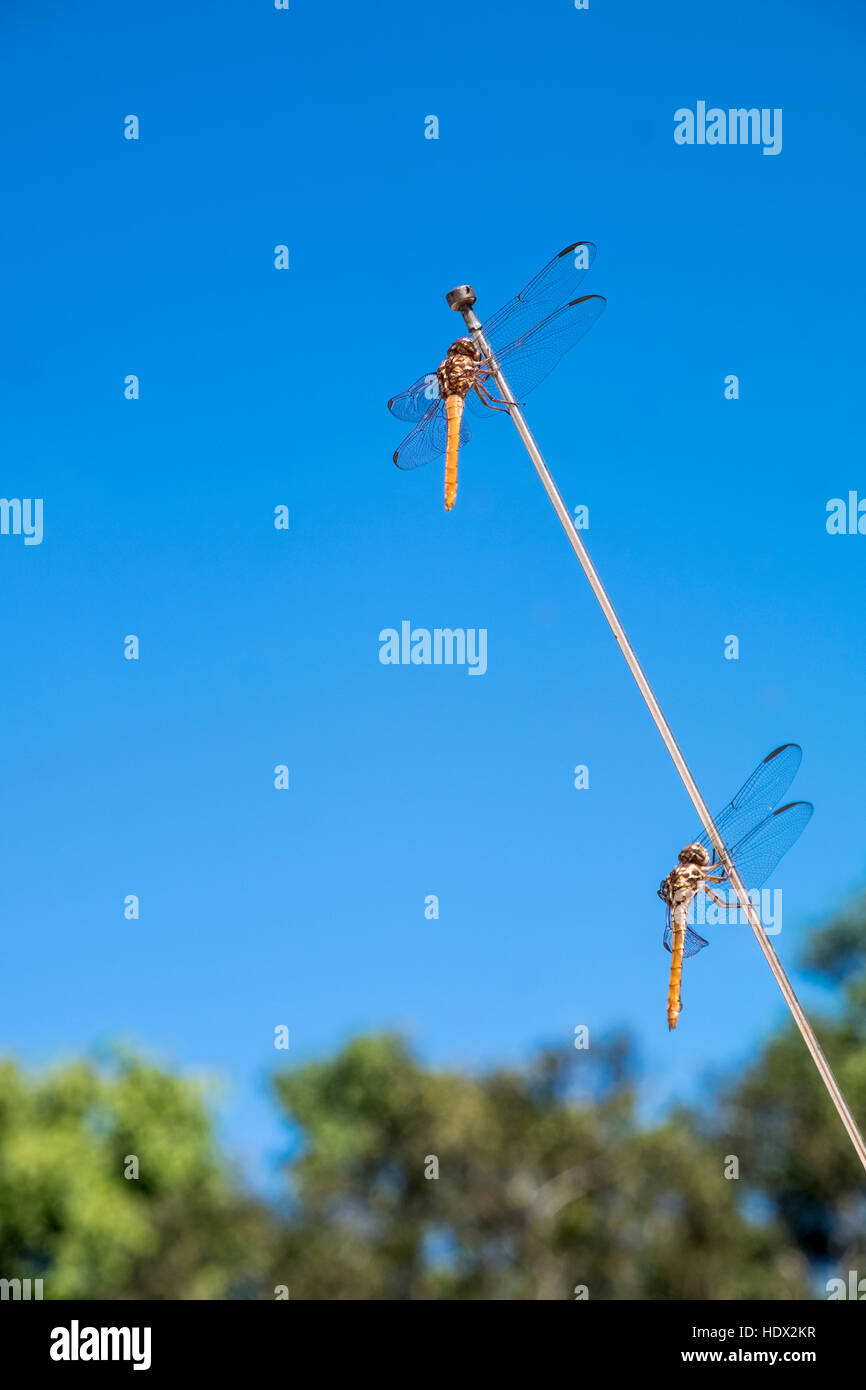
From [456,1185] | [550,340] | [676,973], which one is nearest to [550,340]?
[550,340]

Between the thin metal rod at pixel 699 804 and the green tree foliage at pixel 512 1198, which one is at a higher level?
the thin metal rod at pixel 699 804

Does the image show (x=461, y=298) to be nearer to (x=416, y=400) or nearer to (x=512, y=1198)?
(x=416, y=400)

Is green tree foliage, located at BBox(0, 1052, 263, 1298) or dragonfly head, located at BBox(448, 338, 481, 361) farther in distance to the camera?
green tree foliage, located at BBox(0, 1052, 263, 1298)

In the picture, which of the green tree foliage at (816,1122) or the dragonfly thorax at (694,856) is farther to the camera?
the green tree foliage at (816,1122)

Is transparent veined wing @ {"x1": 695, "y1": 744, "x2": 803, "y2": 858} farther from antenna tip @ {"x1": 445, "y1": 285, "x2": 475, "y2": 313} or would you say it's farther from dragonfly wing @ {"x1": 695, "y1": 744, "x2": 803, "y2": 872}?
antenna tip @ {"x1": 445, "y1": 285, "x2": 475, "y2": 313}

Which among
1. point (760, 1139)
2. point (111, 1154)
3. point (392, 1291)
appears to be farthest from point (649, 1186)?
point (111, 1154)

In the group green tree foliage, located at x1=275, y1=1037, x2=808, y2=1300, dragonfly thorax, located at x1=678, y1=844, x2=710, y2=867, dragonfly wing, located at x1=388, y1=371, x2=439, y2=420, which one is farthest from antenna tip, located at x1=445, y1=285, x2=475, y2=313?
green tree foliage, located at x1=275, y1=1037, x2=808, y2=1300

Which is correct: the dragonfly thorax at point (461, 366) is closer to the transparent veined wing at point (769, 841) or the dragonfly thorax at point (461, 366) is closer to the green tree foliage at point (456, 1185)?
the transparent veined wing at point (769, 841)

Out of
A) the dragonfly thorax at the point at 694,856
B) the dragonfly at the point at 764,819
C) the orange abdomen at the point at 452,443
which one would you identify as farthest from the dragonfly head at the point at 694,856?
the orange abdomen at the point at 452,443
